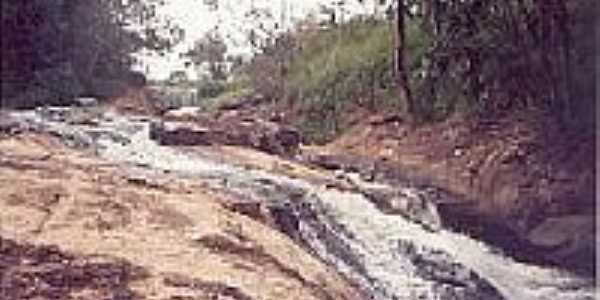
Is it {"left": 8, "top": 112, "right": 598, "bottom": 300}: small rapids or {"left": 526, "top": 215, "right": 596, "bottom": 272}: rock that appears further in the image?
{"left": 526, "top": 215, "right": 596, "bottom": 272}: rock

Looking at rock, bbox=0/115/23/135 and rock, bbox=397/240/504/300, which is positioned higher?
rock, bbox=0/115/23/135

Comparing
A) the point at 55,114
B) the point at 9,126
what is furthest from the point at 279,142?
the point at 9,126

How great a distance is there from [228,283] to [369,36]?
57.8 ft

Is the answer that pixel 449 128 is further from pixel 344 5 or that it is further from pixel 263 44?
pixel 263 44

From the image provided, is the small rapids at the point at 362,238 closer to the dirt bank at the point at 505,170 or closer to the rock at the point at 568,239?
the rock at the point at 568,239

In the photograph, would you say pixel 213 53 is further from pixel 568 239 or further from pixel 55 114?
pixel 568 239

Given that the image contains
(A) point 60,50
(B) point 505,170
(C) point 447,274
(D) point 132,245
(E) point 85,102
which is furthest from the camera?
(E) point 85,102

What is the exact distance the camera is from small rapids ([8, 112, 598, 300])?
29.8 feet

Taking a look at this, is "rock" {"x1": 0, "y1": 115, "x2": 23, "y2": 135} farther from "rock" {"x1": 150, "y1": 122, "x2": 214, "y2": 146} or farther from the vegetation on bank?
the vegetation on bank

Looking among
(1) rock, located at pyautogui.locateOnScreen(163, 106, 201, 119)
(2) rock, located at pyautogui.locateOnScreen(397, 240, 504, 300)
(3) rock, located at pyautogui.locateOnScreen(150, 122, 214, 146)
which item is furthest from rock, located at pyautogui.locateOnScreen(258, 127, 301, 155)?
(2) rock, located at pyautogui.locateOnScreen(397, 240, 504, 300)

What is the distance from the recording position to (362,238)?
10.2m

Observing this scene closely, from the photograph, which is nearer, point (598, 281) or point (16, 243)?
point (16, 243)

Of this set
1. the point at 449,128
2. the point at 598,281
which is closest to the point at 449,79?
the point at 449,128

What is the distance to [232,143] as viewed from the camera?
44.4 feet
